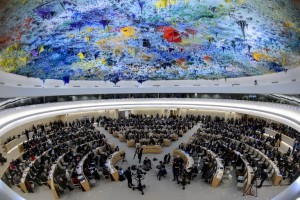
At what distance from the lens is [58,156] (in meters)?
15.2

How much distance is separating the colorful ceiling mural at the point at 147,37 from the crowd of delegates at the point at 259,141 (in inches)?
183

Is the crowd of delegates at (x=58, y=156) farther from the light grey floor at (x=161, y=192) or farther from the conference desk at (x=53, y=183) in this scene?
the light grey floor at (x=161, y=192)

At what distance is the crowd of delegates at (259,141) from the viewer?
41.4 feet

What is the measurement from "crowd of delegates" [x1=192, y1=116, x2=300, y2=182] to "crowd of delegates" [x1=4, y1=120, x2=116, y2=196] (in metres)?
7.22

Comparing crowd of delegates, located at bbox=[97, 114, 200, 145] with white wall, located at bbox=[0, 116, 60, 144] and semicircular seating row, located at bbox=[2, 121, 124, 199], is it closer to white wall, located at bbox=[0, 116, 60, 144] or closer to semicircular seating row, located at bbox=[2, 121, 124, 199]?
semicircular seating row, located at bbox=[2, 121, 124, 199]

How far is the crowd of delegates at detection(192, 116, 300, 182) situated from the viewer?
1263 centimetres

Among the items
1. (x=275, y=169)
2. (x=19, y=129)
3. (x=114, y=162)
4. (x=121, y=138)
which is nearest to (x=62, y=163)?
(x=114, y=162)

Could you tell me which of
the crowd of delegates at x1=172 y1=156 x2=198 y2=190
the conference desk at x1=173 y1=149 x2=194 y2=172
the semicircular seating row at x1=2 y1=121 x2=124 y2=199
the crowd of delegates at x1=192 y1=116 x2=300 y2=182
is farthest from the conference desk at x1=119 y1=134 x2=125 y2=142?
the crowd of delegates at x1=172 y1=156 x2=198 y2=190

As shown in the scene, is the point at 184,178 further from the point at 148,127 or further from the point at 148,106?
the point at 148,106

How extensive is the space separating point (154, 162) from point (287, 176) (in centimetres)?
728

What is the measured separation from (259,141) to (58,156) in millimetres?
12140

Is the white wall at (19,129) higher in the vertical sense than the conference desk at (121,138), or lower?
higher

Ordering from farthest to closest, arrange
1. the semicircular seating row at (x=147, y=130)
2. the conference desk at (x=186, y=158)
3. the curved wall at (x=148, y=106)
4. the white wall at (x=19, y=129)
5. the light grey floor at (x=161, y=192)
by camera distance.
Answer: the semicircular seating row at (x=147, y=130)
the white wall at (x=19, y=129)
the curved wall at (x=148, y=106)
the conference desk at (x=186, y=158)
the light grey floor at (x=161, y=192)

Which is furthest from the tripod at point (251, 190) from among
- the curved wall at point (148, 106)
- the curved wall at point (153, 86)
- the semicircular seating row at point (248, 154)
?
the curved wall at point (153, 86)
